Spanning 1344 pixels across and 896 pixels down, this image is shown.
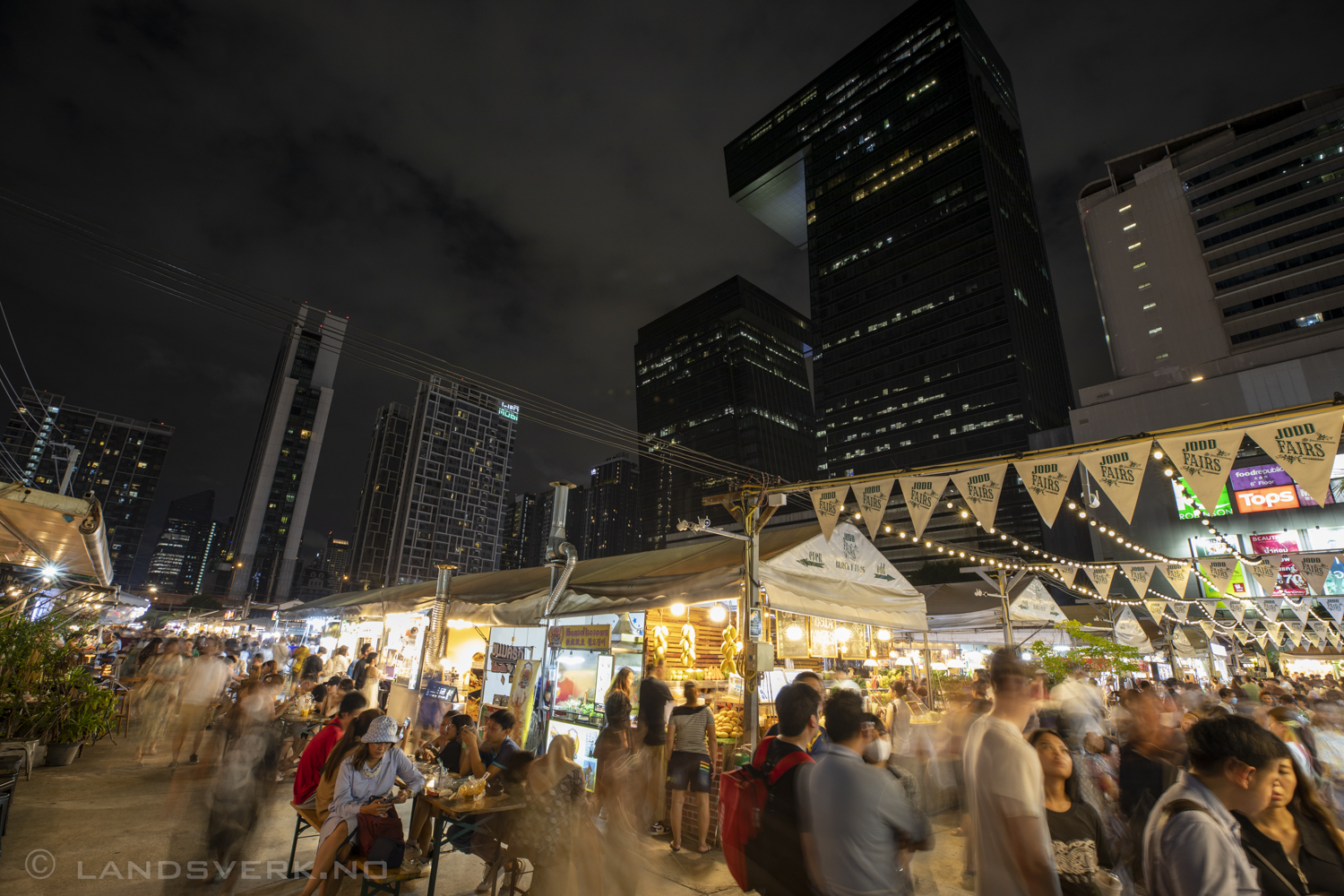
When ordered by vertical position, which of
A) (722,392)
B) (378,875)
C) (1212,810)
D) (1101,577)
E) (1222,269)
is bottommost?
(378,875)

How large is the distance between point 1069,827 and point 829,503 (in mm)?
6577

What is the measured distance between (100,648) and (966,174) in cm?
11719

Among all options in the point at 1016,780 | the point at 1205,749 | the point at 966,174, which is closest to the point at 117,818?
the point at 1016,780

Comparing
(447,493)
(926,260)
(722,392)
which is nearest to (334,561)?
(447,493)

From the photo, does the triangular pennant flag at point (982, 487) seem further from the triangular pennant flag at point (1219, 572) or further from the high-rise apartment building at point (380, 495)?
the high-rise apartment building at point (380, 495)

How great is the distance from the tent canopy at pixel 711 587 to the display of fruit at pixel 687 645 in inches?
58.8

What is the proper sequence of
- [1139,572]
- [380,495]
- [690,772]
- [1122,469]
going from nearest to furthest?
1. [690,772]
2. [1122,469]
3. [1139,572]
4. [380,495]

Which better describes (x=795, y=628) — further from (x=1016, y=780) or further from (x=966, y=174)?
(x=966, y=174)

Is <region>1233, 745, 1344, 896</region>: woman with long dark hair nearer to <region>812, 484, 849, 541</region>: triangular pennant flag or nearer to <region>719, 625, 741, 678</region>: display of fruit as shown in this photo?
<region>812, 484, 849, 541</region>: triangular pennant flag

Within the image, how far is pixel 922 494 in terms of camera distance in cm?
883

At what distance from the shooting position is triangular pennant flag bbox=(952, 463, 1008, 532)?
830 centimetres

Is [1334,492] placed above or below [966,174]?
below

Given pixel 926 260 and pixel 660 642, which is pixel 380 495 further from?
pixel 660 642

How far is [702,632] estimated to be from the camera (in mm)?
12305
